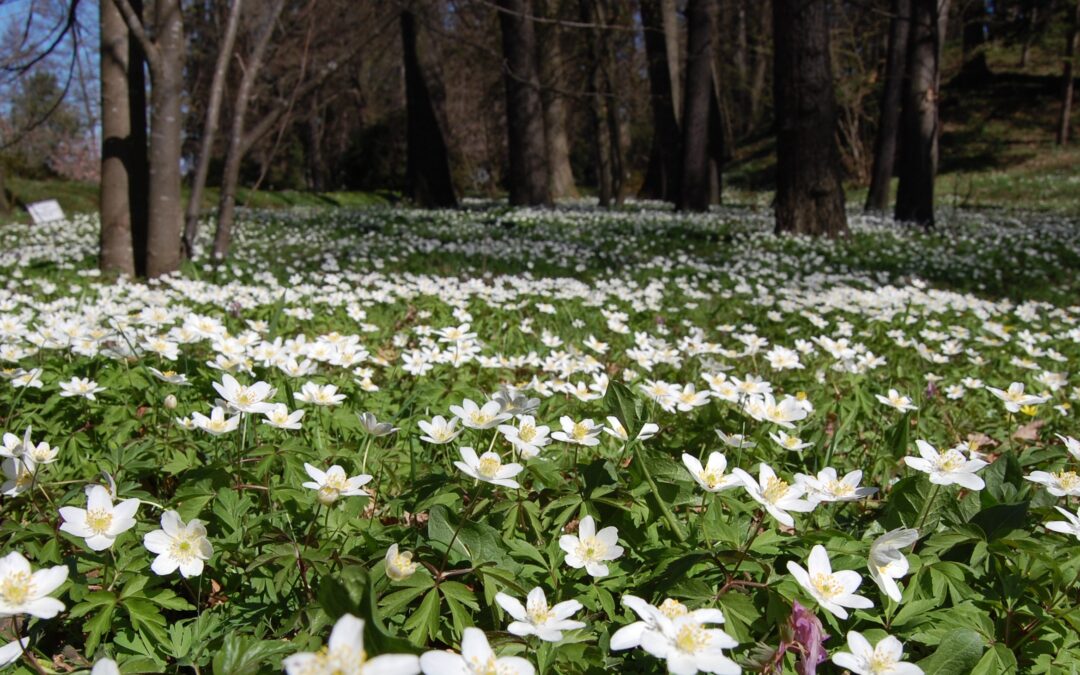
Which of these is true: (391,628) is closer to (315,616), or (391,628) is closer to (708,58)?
(315,616)

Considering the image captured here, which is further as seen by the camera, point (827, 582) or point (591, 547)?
point (591, 547)

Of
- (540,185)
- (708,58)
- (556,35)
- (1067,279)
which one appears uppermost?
(556,35)

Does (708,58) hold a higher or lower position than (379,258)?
higher

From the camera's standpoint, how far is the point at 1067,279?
799cm

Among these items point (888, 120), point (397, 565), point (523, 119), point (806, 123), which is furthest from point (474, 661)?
point (888, 120)

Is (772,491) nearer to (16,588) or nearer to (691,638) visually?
(691,638)

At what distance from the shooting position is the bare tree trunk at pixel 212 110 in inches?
226

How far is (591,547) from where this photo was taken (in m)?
1.35

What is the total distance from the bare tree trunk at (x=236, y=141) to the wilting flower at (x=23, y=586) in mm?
5859

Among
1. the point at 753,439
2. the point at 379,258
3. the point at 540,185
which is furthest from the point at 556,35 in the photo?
the point at 753,439

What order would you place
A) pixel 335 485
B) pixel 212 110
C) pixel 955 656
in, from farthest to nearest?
pixel 212 110, pixel 335 485, pixel 955 656

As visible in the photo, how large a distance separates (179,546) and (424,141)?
16.7 meters

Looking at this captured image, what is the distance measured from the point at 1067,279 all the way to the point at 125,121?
398 inches

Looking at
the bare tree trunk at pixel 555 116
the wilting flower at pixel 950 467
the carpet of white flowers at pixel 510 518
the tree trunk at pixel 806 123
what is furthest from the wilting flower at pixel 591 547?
the bare tree trunk at pixel 555 116
